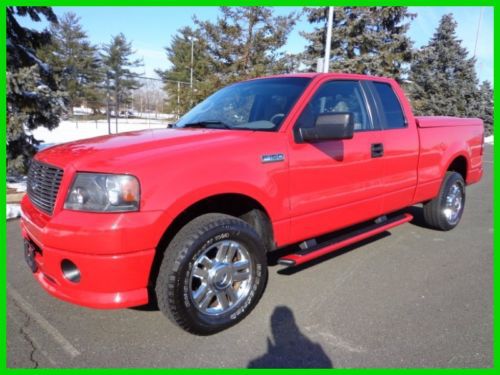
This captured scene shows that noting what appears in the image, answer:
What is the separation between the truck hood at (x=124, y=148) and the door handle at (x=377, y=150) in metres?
1.40

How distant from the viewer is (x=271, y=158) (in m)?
2.95

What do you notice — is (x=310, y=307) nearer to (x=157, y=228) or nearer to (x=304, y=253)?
(x=304, y=253)

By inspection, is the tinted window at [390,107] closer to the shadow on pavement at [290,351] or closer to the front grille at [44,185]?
the shadow on pavement at [290,351]

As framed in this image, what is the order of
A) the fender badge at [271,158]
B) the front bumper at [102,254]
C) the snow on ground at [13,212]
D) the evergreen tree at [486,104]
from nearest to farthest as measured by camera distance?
the front bumper at [102,254] → the fender badge at [271,158] → the snow on ground at [13,212] → the evergreen tree at [486,104]

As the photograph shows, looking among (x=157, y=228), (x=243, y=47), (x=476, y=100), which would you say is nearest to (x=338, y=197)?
(x=157, y=228)

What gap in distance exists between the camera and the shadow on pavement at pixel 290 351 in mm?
2469

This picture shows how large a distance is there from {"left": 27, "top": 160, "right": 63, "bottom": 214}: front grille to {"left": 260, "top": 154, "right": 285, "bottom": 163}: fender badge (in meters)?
1.42

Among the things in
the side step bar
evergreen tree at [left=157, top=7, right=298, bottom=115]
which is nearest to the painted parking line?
the side step bar

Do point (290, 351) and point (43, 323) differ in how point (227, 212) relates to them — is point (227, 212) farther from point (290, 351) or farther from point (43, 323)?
point (43, 323)

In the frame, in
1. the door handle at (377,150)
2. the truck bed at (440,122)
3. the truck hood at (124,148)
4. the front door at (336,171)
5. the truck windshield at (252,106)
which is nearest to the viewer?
the truck hood at (124,148)

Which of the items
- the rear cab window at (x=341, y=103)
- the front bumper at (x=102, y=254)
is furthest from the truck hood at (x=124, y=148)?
the rear cab window at (x=341, y=103)

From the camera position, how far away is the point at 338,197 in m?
3.50

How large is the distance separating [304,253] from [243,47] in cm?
1200

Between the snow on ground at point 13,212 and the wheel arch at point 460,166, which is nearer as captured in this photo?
the wheel arch at point 460,166
